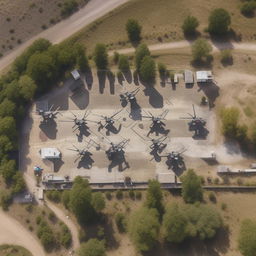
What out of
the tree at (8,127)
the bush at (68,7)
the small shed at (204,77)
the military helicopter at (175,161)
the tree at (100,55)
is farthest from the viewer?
the bush at (68,7)

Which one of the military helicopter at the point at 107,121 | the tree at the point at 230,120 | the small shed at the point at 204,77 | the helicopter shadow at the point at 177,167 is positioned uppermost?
the small shed at the point at 204,77

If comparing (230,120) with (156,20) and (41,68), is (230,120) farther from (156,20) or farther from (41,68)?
(41,68)

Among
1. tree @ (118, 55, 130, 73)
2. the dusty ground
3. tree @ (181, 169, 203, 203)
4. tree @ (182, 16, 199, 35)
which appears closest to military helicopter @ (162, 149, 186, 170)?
the dusty ground

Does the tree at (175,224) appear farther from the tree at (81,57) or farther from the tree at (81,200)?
the tree at (81,57)

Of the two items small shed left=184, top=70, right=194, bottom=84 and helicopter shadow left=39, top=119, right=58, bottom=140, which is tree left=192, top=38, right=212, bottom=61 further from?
helicopter shadow left=39, top=119, right=58, bottom=140

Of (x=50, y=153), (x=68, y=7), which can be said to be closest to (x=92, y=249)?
(x=50, y=153)

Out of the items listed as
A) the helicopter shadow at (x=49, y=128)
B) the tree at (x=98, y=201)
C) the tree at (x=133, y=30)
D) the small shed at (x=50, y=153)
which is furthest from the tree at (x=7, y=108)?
the tree at (x=133, y=30)
